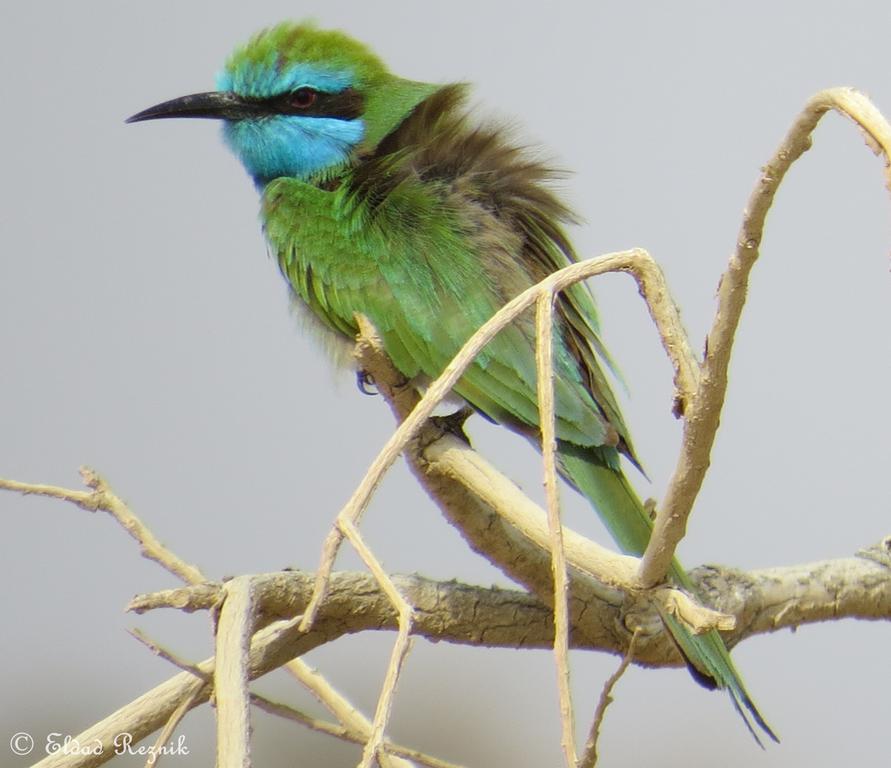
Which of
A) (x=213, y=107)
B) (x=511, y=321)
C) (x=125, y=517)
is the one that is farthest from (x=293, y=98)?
(x=511, y=321)

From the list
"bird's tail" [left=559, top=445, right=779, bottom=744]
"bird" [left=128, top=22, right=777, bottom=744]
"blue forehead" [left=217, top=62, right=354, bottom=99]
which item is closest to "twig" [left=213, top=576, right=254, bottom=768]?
"bird's tail" [left=559, top=445, right=779, bottom=744]

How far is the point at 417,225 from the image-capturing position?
2186 millimetres

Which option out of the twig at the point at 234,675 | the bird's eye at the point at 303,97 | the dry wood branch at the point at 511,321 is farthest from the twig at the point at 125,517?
the bird's eye at the point at 303,97

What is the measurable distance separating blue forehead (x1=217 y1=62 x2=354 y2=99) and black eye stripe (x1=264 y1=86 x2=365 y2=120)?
1 cm

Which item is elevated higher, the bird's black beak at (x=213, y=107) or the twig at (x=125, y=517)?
the bird's black beak at (x=213, y=107)

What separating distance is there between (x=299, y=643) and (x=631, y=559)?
1.51 ft

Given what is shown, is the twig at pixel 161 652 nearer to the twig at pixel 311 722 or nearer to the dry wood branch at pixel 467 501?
the twig at pixel 311 722

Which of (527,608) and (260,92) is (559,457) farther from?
(260,92)

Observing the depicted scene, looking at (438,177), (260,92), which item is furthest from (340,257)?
(260,92)

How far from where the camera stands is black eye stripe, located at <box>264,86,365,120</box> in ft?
8.48

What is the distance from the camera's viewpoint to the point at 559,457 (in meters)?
1.86

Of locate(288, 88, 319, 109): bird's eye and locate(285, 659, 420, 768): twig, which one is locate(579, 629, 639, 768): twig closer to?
locate(285, 659, 420, 768): twig

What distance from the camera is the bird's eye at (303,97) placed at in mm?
2605

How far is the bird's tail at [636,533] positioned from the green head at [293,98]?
0.97 meters
